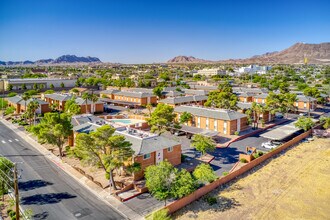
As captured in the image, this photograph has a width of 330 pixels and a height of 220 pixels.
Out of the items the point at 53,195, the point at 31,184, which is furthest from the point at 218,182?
the point at 31,184

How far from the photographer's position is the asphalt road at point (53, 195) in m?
28.5

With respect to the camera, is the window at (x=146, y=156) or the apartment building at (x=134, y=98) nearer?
the window at (x=146, y=156)

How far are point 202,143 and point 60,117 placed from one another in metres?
23.1

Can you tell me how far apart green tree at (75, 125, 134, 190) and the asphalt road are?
407cm

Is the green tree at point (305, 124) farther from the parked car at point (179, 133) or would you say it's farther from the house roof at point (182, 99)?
the house roof at point (182, 99)

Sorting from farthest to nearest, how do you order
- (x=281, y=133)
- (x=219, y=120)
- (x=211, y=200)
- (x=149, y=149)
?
(x=219, y=120)
(x=281, y=133)
(x=149, y=149)
(x=211, y=200)

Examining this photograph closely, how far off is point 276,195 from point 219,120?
2794 centimetres

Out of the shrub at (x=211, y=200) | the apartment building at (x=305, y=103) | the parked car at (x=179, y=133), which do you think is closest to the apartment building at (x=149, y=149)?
the shrub at (x=211, y=200)

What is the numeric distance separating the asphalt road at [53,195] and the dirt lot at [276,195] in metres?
9.17

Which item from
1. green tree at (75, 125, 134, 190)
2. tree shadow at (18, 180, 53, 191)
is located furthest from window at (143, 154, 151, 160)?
tree shadow at (18, 180, 53, 191)

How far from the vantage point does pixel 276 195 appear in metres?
33.5

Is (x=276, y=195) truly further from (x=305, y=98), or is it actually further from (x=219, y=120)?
(x=305, y=98)

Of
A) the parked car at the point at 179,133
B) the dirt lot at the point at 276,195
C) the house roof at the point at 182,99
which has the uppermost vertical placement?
the house roof at the point at 182,99

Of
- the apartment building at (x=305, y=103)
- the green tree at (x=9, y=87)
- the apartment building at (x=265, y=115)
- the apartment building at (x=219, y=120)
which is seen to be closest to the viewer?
the apartment building at (x=219, y=120)
